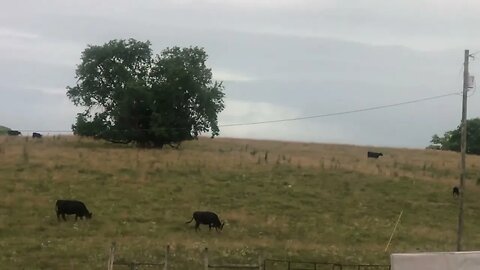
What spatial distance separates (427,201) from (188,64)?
114 feet

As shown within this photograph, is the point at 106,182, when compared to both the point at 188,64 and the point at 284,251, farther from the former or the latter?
the point at 188,64

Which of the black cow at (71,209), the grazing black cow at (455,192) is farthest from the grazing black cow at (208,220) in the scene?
the grazing black cow at (455,192)

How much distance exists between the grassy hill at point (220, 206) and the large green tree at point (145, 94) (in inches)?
455

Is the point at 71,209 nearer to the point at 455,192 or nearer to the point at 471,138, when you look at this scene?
the point at 455,192

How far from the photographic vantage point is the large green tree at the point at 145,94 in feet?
228

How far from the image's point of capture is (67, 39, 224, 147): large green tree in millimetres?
69375

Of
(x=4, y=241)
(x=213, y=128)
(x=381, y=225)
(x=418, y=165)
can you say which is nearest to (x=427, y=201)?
(x=381, y=225)

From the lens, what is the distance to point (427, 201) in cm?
4447

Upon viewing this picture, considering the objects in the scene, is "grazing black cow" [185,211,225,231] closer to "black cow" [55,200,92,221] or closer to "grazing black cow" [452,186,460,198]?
"black cow" [55,200,92,221]

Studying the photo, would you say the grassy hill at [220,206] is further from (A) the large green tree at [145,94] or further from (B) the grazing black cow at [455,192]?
(A) the large green tree at [145,94]

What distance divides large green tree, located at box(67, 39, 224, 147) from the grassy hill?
37.9ft

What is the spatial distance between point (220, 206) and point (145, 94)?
105 feet

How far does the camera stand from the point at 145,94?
69062mm

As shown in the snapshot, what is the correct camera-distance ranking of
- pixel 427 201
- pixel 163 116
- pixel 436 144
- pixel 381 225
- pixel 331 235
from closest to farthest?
pixel 331 235 → pixel 381 225 → pixel 427 201 → pixel 163 116 → pixel 436 144
